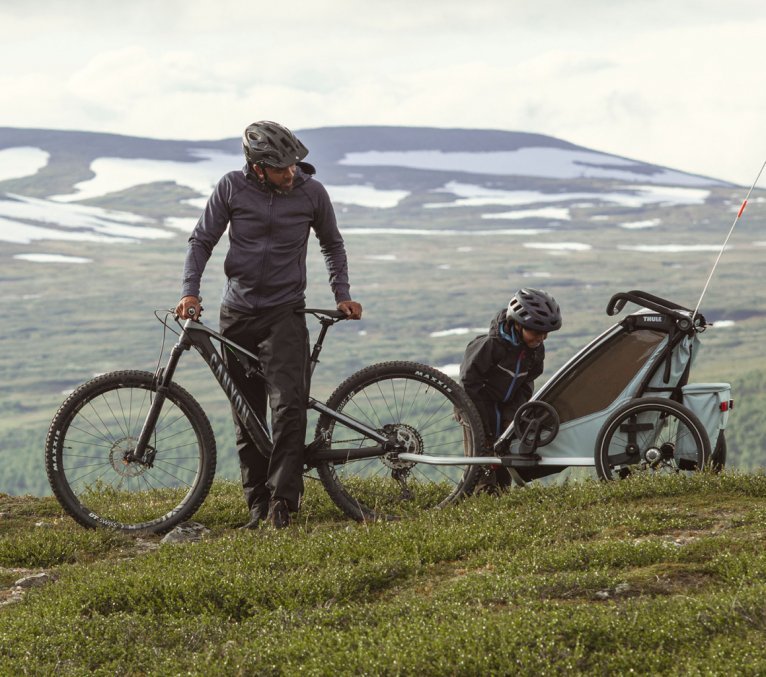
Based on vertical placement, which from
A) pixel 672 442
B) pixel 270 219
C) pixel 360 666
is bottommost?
pixel 360 666

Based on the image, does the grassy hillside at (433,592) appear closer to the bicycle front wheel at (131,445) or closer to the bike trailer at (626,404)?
the bicycle front wheel at (131,445)

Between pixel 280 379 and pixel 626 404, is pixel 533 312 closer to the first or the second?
pixel 626 404

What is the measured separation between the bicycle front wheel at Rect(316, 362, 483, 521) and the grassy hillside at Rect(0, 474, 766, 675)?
29 cm

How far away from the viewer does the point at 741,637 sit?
16.1ft

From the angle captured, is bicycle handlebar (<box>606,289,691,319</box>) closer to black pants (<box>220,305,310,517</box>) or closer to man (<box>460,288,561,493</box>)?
man (<box>460,288,561,493</box>)

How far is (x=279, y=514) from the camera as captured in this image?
7.96 metres

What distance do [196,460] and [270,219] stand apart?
1.93m

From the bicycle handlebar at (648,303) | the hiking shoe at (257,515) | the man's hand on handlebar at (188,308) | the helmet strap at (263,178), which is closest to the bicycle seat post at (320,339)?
the man's hand on handlebar at (188,308)

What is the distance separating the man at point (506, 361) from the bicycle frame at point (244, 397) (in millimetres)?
974

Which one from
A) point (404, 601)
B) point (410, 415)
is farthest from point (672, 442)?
point (404, 601)

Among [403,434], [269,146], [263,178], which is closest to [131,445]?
[403,434]

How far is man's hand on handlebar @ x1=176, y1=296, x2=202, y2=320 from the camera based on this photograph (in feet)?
25.9

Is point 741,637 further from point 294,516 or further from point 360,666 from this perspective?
point 294,516

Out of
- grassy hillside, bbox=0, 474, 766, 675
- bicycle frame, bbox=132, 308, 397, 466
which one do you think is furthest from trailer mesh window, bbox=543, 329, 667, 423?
bicycle frame, bbox=132, 308, 397, 466
